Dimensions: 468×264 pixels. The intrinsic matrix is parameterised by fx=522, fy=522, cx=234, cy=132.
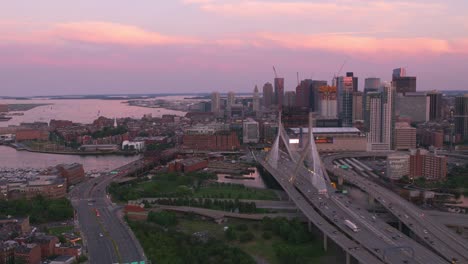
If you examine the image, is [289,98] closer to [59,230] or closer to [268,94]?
[268,94]

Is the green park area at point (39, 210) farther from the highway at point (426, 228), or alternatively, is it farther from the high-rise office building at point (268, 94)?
the high-rise office building at point (268, 94)

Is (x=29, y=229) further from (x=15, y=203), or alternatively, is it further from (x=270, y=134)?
(x=270, y=134)

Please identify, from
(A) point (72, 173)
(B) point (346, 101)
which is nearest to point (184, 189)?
(A) point (72, 173)

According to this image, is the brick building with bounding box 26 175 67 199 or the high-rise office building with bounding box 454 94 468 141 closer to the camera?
the brick building with bounding box 26 175 67 199

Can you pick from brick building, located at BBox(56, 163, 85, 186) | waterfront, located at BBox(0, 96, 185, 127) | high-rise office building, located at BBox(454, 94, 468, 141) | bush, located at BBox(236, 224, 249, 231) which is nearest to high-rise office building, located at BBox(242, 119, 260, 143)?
high-rise office building, located at BBox(454, 94, 468, 141)

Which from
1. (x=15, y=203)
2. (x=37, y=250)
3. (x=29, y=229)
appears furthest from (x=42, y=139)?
(x=37, y=250)

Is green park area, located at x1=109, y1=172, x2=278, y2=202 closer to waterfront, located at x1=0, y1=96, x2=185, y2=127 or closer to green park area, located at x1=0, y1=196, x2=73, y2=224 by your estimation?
green park area, located at x1=0, y1=196, x2=73, y2=224
